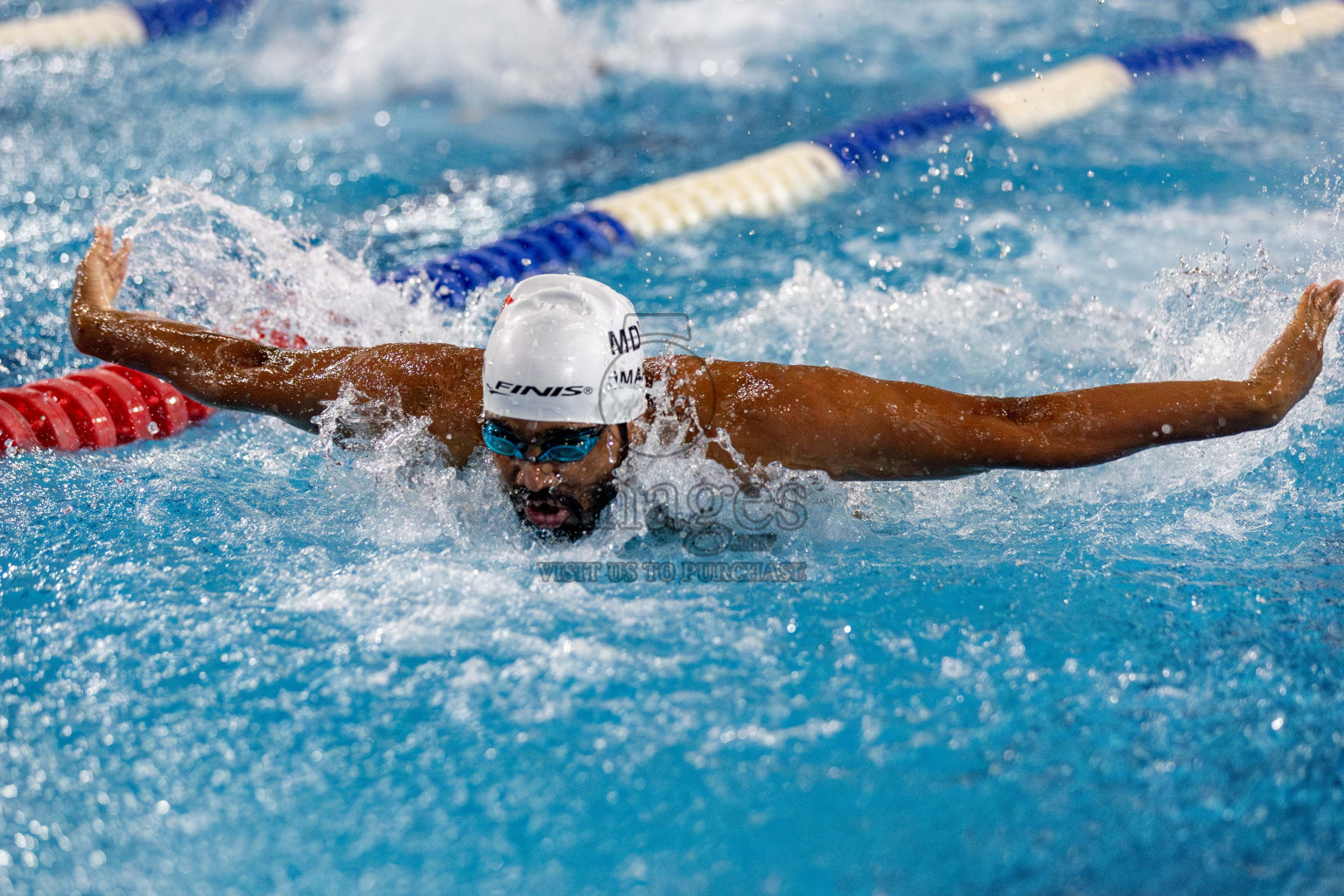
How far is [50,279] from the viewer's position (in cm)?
431

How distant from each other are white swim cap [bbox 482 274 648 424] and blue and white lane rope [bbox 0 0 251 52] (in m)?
6.56

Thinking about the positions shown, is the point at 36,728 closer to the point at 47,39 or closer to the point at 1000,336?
the point at 1000,336

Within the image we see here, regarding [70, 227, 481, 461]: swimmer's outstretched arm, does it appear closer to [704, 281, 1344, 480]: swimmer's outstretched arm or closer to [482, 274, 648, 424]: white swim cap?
[482, 274, 648, 424]: white swim cap

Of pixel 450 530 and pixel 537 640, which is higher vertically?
pixel 450 530

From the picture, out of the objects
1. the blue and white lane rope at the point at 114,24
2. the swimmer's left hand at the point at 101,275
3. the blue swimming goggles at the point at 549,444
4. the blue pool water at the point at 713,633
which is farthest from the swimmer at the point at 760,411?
the blue and white lane rope at the point at 114,24

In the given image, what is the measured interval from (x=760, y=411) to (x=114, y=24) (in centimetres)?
725

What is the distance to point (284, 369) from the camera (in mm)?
2766

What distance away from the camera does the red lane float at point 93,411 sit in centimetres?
319

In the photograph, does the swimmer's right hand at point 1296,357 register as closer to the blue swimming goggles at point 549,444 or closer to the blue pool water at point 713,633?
the blue pool water at point 713,633

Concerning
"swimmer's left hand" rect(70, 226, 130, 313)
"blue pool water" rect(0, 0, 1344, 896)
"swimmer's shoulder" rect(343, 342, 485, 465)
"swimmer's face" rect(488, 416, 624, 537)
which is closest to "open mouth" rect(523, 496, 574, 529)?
"swimmer's face" rect(488, 416, 624, 537)

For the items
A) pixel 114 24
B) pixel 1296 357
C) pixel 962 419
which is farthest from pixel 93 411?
pixel 114 24

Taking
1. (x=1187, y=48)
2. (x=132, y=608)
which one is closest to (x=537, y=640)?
(x=132, y=608)

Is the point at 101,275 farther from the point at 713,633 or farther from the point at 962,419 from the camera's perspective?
the point at 962,419

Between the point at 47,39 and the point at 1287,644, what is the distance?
7.98 metres
